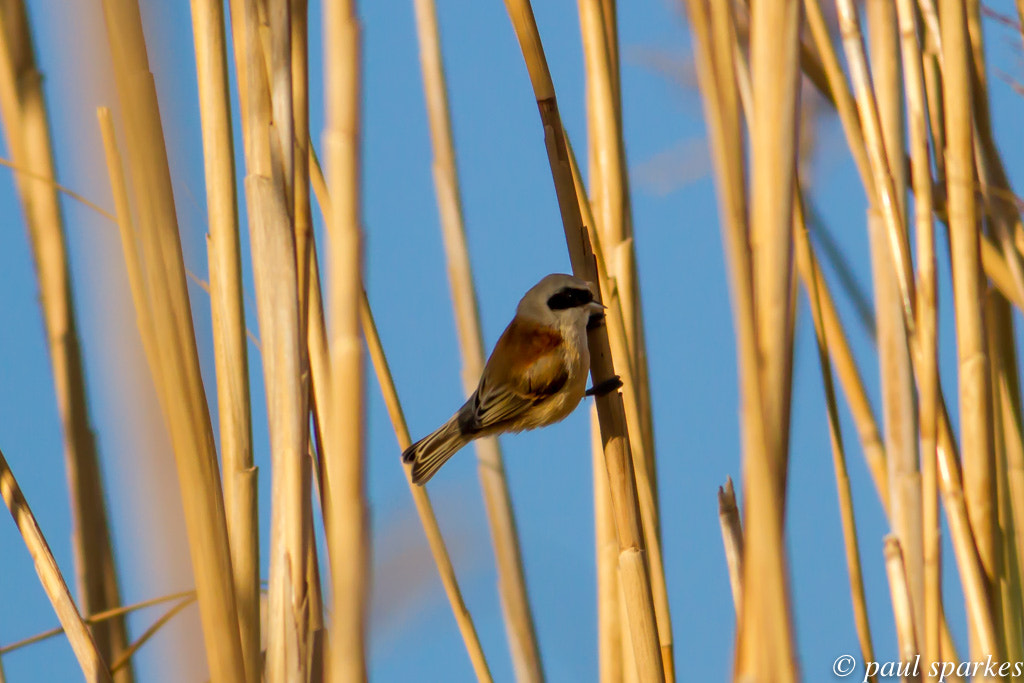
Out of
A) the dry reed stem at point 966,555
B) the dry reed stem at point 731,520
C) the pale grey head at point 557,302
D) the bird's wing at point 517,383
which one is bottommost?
the dry reed stem at point 966,555

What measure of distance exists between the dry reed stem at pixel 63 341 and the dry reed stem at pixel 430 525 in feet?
1.40

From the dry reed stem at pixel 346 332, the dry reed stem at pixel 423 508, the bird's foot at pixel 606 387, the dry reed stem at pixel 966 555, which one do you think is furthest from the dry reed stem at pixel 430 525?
the dry reed stem at pixel 966 555

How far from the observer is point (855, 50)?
1.35 m

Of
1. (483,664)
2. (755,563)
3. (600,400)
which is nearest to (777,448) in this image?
(755,563)

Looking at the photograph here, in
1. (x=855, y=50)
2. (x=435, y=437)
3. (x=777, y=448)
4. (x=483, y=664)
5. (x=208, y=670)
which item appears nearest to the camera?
(x=777, y=448)

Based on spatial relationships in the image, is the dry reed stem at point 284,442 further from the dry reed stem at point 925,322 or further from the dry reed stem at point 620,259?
the dry reed stem at point 925,322

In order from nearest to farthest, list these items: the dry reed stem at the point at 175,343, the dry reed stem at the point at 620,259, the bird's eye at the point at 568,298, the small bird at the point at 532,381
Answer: the dry reed stem at the point at 175,343, the dry reed stem at the point at 620,259, the bird's eye at the point at 568,298, the small bird at the point at 532,381

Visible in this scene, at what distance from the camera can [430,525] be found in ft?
4.21

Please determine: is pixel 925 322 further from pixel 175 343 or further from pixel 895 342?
pixel 175 343

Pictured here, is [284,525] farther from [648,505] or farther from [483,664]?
[648,505]

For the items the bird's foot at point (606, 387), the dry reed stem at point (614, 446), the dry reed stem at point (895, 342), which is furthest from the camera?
the dry reed stem at point (895, 342)

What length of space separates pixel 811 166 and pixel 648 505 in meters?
0.73

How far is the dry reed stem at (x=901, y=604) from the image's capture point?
109 cm

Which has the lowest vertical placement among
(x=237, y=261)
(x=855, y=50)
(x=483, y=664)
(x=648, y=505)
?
(x=483, y=664)
